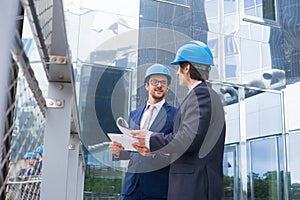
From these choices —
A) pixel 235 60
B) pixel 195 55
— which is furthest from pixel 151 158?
pixel 235 60

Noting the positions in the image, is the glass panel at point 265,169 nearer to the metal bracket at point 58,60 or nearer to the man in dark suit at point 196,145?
the man in dark suit at point 196,145

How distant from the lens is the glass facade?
293cm

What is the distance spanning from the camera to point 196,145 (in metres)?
0.86

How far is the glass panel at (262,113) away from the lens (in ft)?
11.7

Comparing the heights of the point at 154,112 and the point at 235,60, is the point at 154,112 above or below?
below

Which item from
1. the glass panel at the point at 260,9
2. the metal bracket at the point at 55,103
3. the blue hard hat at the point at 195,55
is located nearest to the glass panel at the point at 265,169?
the glass panel at the point at 260,9

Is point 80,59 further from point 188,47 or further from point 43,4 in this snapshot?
point 43,4

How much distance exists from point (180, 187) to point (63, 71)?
1.23 ft

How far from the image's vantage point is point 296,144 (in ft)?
11.6

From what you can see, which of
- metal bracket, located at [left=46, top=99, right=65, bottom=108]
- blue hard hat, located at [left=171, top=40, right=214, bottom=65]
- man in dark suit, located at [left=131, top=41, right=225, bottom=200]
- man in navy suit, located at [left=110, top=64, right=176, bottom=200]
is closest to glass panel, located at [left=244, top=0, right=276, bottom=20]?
man in navy suit, located at [left=110, top=64, right=176, bottom=200]

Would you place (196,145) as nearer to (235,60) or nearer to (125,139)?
(125,139)

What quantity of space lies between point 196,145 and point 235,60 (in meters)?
2.86

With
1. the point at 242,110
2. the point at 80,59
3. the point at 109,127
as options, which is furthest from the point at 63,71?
the point at 242,110

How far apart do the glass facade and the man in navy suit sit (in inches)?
65.3
